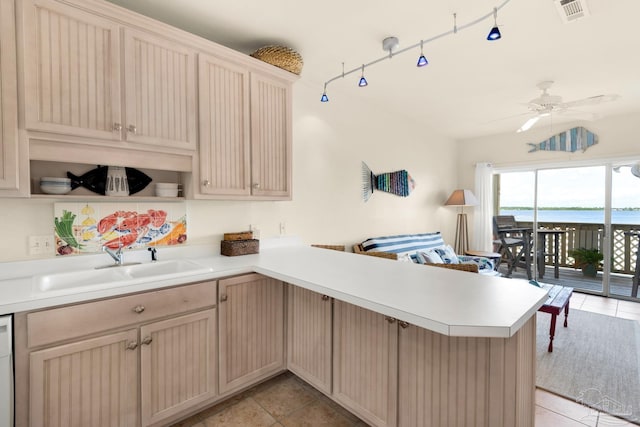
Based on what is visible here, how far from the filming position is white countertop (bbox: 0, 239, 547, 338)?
109cm

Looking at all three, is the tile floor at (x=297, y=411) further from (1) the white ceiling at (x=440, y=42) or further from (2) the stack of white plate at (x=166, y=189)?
(1) the white ceiling at (x=440, y=42)

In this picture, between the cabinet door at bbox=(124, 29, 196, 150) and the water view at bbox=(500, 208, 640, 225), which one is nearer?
the cabinet door at bbox=(124, 29, 196, 150)

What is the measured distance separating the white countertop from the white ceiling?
164cm

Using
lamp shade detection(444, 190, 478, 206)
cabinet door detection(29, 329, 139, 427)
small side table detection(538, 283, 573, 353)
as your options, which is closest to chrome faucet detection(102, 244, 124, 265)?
cabinet door detection(29, 329, 139, 427)

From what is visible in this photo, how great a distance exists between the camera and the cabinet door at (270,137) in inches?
91.6

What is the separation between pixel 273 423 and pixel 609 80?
169 inches

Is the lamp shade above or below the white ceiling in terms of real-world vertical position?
below

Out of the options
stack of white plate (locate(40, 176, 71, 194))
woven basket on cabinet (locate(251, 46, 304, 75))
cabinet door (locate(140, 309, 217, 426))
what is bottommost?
cabinet door (locate(140, 309, 217, 426))

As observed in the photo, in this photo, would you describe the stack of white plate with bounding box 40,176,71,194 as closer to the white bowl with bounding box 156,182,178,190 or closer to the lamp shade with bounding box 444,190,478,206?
the white bowl with bounding box 156,182,178,190

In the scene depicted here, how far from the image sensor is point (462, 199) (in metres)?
4.94

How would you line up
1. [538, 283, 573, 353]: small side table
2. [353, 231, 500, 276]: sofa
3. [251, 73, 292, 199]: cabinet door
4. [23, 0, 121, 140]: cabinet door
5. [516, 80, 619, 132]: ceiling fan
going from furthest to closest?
1. [353, 231, 500, 276]: sofa
2. [516, 80, 619, 132]: ceiling fan
3. [538, 283, 573, 353]: small side table
4. [251, 73, 292, 199]: cabinet door
5. [23, 0, 121, 140]: cabinet door

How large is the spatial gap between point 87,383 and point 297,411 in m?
1.17

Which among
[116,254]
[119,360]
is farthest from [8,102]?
[119,360]

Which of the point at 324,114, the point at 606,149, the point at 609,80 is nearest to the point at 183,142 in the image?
the point at 324,114
